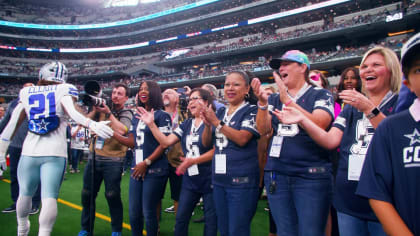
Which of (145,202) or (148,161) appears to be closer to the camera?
(145,202)

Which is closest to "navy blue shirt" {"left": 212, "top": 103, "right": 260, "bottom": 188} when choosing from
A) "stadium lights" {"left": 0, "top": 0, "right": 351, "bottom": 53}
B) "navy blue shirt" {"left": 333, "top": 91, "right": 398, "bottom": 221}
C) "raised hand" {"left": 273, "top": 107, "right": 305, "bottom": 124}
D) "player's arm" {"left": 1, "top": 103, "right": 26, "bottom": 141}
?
"raised hand" {"left": 273, "top": 107, "right": 305, "bottom": 124}

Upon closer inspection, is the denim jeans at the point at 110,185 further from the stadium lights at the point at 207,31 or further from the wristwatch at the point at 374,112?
the stadium lights at the point at 207,31

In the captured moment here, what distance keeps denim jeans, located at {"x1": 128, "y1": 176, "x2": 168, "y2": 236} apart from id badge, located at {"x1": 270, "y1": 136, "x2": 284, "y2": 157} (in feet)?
4.70

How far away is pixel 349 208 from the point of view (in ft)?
5.35

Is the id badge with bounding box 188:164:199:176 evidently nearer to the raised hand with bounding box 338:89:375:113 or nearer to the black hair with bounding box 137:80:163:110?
the black hair with bounding box 137:80:163:110

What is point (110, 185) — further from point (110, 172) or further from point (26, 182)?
point (26, 182)

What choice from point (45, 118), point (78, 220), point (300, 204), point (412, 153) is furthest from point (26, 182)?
point (412, 153)

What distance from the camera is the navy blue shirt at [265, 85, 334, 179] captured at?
6.37 feet

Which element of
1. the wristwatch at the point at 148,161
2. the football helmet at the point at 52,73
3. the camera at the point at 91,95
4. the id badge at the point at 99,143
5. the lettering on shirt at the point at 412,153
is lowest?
the wristwatch at the point at 148,161

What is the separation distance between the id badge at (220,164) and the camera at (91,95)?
4.29 feet

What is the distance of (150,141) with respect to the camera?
10.4ft

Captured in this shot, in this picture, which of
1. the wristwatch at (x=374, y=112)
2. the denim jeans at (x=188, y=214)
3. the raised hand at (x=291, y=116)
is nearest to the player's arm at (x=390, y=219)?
the wristwatch at (x=374, y=112)

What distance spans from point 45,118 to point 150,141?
110 centimetres

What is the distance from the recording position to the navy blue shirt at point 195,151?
8.74 ft
